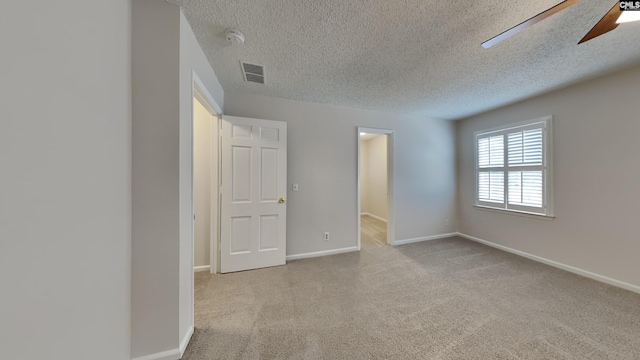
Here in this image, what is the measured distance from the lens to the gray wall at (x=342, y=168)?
9.91 feet

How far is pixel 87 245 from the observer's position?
40.2 inches

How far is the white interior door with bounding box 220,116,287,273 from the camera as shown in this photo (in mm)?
2578

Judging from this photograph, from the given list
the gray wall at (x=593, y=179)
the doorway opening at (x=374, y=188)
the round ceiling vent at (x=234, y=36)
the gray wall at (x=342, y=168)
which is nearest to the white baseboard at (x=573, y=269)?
the gray wall at (x=593, y=179)

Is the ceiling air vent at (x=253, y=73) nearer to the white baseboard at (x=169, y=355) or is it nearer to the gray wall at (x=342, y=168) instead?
the gray wall at (x=342, y=168)

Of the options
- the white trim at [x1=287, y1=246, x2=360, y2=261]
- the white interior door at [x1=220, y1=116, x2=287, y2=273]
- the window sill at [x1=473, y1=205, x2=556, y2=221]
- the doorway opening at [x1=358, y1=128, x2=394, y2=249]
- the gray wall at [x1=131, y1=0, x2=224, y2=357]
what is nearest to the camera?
the gray wall at [x1=131, y1=0, x2=224, y2=357]

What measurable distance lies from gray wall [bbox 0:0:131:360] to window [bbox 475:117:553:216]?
472 cm

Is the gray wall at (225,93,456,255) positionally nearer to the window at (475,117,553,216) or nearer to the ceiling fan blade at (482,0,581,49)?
the window at (475,117,553,216)

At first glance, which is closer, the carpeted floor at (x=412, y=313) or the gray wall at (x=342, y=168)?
the carpeted floor at (x=412, y=313)

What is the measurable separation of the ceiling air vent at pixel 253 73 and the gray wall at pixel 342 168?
0.46 meters

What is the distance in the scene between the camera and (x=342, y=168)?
10.9 ft

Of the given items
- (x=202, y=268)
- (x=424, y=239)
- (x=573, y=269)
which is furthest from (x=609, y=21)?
(x=202, y=268)

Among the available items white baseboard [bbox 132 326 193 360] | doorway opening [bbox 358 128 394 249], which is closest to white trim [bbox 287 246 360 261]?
doorway opening [bbox 358 128 394 249]

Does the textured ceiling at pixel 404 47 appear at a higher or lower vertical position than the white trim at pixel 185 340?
higher

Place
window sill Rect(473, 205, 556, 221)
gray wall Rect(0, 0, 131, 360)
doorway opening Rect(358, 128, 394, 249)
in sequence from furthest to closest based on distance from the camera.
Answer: doorway opening Rect(358, 128, 394, 249) → window sill Rect(473, 205, 556, 221) → gray wall Rect(0, 0, 131, 360)
